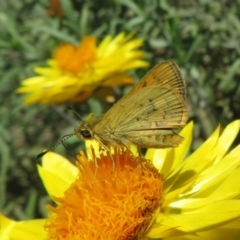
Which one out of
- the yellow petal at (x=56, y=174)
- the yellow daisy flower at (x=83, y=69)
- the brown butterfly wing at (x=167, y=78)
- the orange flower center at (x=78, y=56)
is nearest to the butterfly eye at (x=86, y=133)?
the brown butterfly wing at (x=167, y=78)

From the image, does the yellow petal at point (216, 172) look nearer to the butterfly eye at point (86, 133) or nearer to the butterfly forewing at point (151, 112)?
the butterfly forewing at point (151, 112)

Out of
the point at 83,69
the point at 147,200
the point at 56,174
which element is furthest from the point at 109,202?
the point at 83,69

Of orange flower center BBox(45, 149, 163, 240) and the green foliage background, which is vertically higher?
the green foliage background

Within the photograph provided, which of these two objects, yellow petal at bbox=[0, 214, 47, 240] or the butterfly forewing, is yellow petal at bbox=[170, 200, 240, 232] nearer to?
the butterfly forewing

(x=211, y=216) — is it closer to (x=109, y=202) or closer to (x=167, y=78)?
(x=109, y=202)

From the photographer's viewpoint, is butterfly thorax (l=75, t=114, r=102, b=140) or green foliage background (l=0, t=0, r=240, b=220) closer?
butterfly thorax (l=75, t=114, r=102, b=140)

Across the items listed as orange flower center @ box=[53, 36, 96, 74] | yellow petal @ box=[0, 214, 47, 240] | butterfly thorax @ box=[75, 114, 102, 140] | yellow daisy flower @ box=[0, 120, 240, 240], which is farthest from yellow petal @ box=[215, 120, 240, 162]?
orange flower center @ box=[53, 36, 96, 74]

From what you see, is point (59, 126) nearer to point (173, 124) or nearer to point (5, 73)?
point (5, 73)
